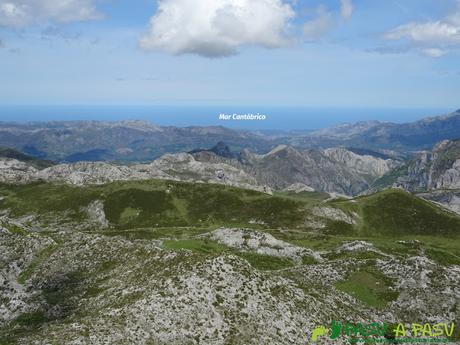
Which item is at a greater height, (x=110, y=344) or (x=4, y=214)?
→ (x=110, y=344)

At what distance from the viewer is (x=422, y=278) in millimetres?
61750

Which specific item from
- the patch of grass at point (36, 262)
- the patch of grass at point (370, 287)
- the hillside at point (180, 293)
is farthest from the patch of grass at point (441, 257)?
the patch of grass at point (36, 262)

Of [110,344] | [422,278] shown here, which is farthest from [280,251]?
[110,344]

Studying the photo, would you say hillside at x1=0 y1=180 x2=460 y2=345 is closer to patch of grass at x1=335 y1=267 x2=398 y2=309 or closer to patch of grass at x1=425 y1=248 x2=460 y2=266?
patch of grass at x1=335 y1=267 x2=398 y2=309

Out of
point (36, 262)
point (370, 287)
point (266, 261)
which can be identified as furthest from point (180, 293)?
point (266, 261)

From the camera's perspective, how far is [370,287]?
203 ft

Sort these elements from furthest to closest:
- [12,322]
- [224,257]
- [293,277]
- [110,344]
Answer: [293,277] → [224,257] → [12,322] → [110,344]

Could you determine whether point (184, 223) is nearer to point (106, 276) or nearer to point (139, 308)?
point (106, 276)

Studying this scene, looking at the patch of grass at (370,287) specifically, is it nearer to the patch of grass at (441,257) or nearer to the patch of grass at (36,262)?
the patch of grass at (36,262)

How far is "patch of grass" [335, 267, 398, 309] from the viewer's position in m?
58.0

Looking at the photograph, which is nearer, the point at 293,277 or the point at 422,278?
the point at 422,278

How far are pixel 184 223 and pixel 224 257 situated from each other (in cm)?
14053

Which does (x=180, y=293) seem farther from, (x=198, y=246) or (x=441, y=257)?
(x=441, y=257)

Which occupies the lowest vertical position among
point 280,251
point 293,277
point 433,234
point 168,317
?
point 433,234
